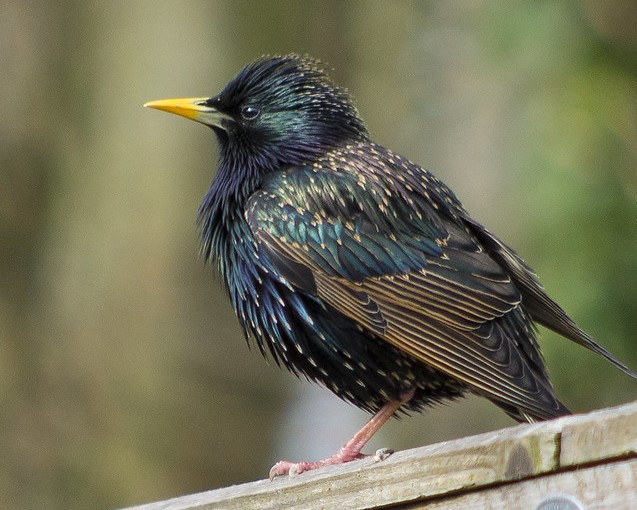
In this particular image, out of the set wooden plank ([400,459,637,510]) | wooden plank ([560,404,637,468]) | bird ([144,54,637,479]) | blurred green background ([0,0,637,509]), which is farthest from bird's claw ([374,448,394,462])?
blurred green background ([0,0,637,509])

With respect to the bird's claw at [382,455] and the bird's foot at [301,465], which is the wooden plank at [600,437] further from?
the bird's foot at [301,465]

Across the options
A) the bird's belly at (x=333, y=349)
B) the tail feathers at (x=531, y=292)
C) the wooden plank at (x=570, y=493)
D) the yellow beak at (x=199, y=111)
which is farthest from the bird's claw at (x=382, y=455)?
the yellow beak at (x=199, y=111)

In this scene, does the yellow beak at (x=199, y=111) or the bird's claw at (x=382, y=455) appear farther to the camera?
the yellow beak at (x=199, y=111)

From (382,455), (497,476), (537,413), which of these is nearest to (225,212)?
(537,413)

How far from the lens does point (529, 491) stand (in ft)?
9.05

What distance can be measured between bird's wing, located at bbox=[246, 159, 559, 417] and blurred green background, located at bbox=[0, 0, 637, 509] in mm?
2150

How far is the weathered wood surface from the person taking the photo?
262 cm

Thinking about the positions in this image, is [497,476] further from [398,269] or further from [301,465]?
[398,269]

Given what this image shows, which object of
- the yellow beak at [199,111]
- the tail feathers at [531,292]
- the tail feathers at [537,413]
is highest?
the yellow beak at [199,111]

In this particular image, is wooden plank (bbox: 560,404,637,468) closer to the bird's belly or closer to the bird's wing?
the bird's wing

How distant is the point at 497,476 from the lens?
110 inches

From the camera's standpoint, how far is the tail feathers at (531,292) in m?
4.14

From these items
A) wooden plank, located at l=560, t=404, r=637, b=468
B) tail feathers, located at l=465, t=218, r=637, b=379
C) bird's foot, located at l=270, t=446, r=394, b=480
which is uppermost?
tail feathers, located at l=465, t=218, r=637, b=379

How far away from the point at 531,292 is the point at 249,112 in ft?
3.81
